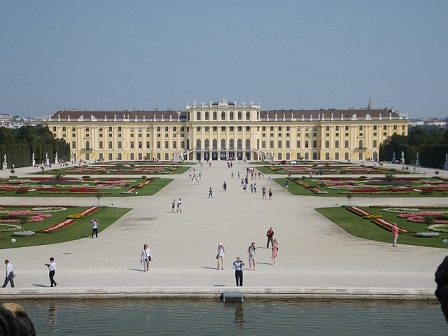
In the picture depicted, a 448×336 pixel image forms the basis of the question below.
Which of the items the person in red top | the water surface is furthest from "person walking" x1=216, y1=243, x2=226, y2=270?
the person in red top

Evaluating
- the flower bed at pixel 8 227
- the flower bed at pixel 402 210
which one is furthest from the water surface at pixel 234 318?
the flower bed at pixel 402 210

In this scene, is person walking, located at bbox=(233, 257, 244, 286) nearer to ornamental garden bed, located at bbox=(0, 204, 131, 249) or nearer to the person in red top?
the person in red top

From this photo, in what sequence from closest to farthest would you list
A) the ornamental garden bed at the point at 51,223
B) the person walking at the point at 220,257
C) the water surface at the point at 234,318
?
the water surface at the point at 234,318 < the person walking at the point at 220,257 < the ornamental garden bed at the point at 51,223

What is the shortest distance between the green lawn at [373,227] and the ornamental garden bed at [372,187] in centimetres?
794

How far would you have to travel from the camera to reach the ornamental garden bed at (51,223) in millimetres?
22688

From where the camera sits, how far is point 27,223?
2634cm

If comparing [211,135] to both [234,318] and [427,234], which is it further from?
[234,318]

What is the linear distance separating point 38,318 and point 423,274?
28.2 ft

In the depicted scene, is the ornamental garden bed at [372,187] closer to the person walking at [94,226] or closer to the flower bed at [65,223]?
the flower bed at [65,223]

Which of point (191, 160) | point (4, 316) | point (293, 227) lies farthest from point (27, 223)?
point (191, 160)

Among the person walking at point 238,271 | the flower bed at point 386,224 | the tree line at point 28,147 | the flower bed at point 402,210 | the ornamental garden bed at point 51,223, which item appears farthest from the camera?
the tree line at point 28,147

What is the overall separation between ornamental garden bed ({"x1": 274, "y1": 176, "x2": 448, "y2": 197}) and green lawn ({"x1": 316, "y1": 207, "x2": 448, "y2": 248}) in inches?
312

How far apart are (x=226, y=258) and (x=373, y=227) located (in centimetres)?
813

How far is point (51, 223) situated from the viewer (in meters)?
26.5
